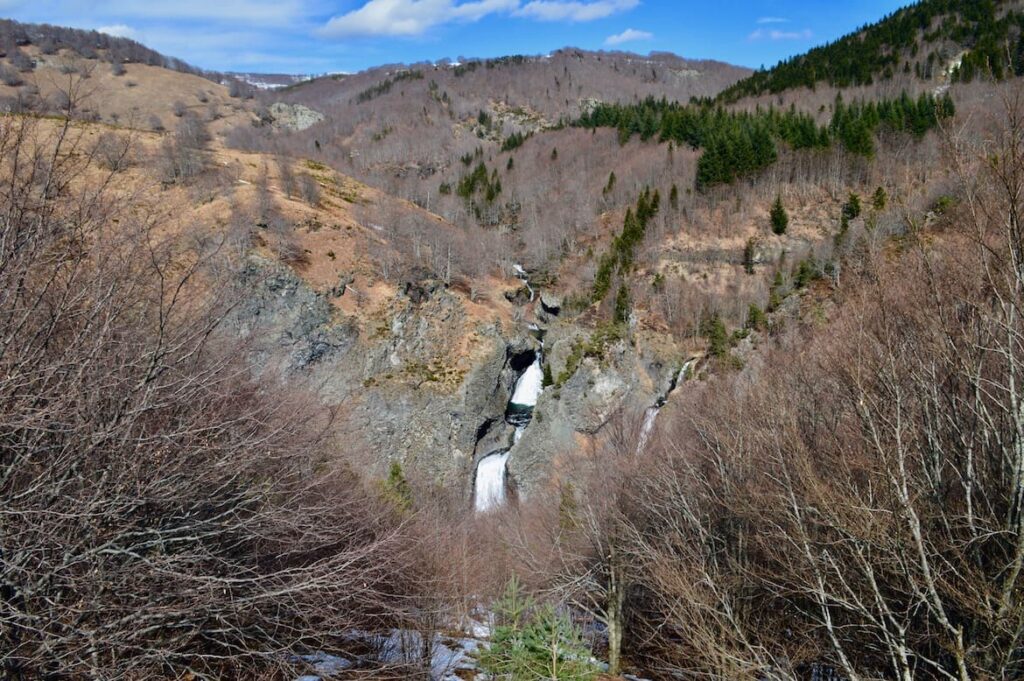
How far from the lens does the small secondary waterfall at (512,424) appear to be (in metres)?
39.2

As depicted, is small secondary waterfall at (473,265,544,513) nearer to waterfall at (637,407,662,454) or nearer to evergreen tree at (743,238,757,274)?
waterfall at (637,407,662,454)

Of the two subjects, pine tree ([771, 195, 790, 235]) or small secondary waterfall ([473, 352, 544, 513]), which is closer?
small secondary waterfall ([473, 352, 544, 513])

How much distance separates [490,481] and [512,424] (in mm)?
5881

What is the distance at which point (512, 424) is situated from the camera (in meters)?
44.6

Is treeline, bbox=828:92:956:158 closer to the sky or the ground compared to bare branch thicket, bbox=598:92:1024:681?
closer to the sky

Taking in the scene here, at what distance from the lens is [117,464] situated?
647cm

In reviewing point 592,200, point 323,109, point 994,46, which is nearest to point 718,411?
point 592,200

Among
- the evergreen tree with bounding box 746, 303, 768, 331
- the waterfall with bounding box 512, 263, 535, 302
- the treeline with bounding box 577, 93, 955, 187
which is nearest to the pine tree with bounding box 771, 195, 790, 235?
the treeline with bounding box 577, 93, 955, 187

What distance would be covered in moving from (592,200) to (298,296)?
5195cm

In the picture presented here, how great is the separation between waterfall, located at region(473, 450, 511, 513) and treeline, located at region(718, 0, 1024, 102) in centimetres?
9224

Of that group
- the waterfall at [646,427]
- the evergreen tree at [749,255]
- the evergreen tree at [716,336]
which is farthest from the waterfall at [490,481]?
the evergreen tree at [749,255]

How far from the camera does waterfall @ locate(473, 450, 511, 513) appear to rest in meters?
38.7

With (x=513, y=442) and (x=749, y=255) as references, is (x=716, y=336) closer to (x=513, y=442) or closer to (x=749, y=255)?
(x=513, y=442)

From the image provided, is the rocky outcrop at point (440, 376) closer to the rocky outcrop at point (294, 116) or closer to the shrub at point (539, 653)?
the shrub at point (539, 653)
